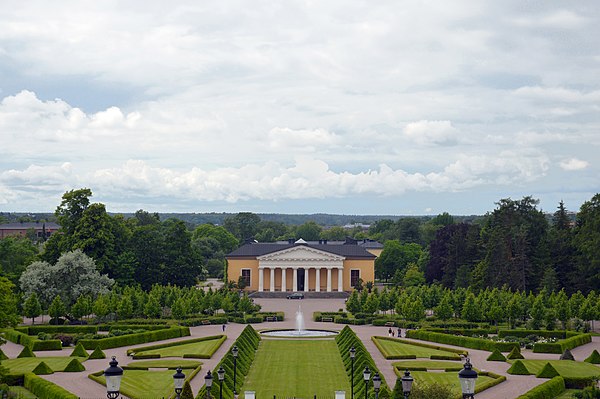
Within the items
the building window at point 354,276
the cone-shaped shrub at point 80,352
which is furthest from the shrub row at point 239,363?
the building window at point 354,276

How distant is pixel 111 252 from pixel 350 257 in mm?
42018

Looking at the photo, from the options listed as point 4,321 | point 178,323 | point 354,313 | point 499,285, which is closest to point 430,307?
point 354,313

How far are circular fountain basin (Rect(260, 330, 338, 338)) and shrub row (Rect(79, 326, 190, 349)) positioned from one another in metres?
7.33

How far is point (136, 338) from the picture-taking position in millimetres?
61188

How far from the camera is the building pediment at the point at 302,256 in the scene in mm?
117750

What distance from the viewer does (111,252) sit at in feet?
294

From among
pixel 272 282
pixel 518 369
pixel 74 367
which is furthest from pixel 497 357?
pixel 272 282

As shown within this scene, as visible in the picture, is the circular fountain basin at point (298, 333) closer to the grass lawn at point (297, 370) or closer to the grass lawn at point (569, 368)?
the grass lawn at point (297, 370)

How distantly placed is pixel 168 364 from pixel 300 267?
68.8 metres

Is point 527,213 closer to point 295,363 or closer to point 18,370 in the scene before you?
point 295,363

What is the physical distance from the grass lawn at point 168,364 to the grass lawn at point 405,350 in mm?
13387

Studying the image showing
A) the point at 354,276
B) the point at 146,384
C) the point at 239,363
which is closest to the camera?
the point at 146,384

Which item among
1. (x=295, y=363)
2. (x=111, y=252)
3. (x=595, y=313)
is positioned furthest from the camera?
(x=111, y=252)

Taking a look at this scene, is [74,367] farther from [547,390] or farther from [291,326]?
[291,326]
